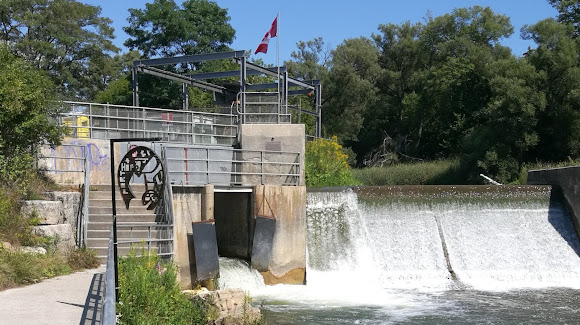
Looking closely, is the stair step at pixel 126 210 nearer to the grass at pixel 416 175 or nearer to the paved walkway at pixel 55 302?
the paved walkway at pixel 55 302

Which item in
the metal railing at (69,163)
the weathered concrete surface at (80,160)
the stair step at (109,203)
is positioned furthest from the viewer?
the weathered concrete surface at (80,160)

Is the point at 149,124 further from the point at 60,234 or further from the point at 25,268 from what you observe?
the point at 25,268

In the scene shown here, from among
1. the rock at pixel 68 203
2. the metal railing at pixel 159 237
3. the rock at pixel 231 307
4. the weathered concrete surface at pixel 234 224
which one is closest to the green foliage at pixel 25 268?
the rock at pixel 68 203

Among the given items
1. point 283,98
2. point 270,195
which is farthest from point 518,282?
point 283,98

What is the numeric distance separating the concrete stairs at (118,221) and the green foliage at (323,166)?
8.77 m

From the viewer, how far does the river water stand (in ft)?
58.9

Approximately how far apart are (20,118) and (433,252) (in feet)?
40.5

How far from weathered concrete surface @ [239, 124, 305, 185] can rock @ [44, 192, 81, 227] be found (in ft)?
20.8

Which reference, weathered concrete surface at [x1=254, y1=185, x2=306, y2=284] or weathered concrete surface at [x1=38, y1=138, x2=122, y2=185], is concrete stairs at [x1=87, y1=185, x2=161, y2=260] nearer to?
weathered concrete surface at [x1=38, y1=138, x2=122, y2=185]

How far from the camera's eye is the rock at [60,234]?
14273 mm

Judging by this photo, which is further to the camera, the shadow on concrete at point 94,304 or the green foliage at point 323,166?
the green foliage at point 323,166

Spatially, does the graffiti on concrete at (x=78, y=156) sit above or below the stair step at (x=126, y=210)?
above

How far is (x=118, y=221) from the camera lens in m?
16.5

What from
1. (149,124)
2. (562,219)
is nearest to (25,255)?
(149,124)
